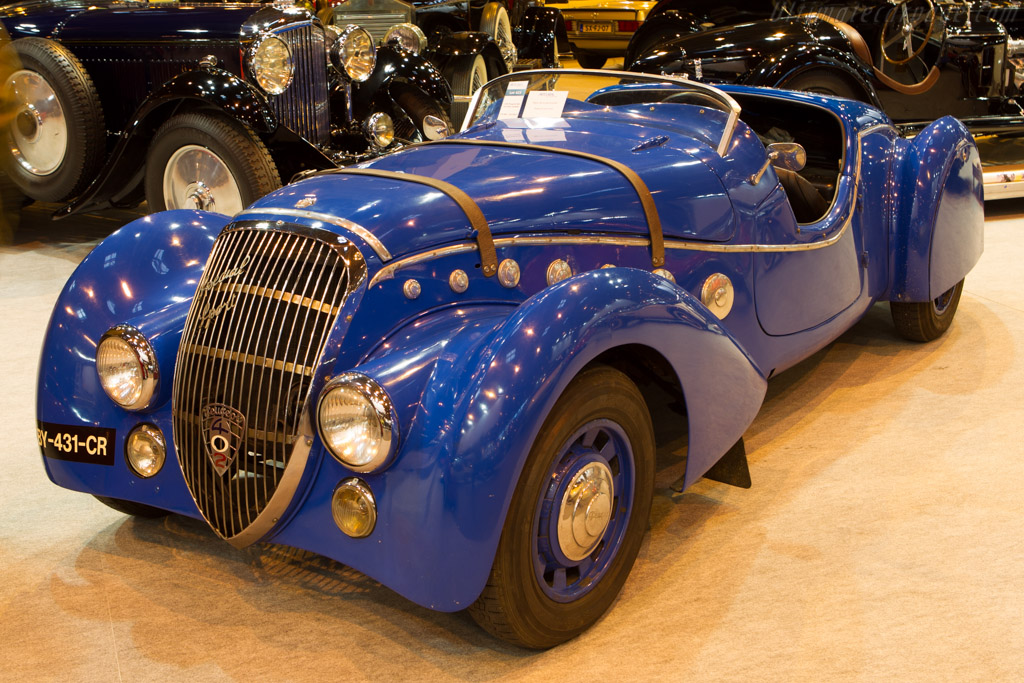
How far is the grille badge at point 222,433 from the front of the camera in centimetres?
235

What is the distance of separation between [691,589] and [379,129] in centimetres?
429

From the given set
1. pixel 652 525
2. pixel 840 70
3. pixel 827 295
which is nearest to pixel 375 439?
pixel 652 525

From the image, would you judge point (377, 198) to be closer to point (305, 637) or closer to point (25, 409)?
point (305, 637)

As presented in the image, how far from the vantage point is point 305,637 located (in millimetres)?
2402

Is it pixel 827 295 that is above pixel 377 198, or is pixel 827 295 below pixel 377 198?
below

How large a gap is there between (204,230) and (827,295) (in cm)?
223

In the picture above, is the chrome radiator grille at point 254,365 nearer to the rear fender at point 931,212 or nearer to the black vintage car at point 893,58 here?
the rear fender at point 931,212

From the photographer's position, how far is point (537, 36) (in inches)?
478

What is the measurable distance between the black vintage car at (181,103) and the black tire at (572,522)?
299 centimetres

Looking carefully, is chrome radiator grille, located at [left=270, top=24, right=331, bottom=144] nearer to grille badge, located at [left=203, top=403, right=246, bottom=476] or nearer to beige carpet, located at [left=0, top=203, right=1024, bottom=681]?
beige carpet, located at [left=0, top=203, right=1024, bottom=681]

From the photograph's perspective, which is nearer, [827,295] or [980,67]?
[827,295]

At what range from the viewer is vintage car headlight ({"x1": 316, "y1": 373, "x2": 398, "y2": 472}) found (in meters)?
2.11

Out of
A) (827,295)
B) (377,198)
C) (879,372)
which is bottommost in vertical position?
(879,372)

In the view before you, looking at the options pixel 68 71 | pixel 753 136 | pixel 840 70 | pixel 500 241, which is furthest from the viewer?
pixel 840 70
